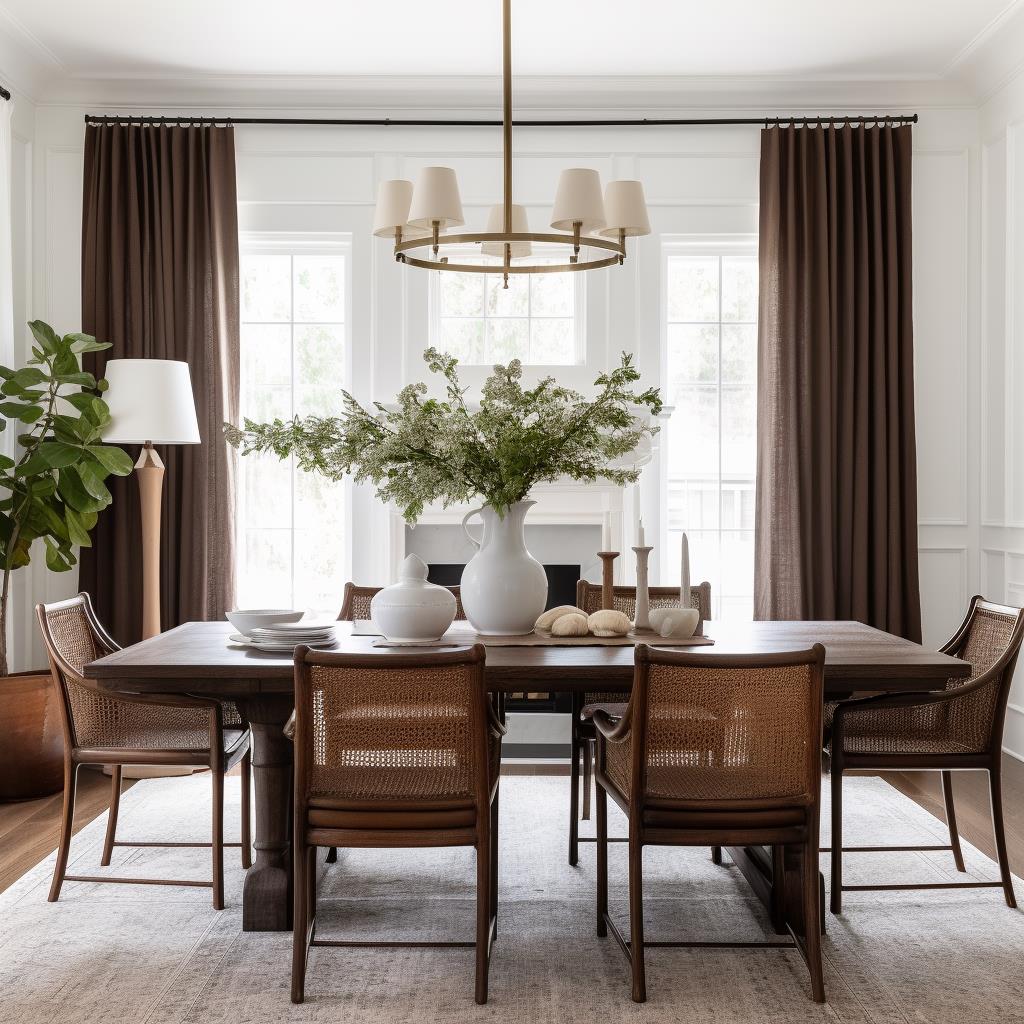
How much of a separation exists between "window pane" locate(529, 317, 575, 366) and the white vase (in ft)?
7.61

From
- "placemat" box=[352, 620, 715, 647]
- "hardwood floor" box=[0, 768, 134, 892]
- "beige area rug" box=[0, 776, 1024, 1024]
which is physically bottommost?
"beige area rug" box=[0, 776, 1024, 1024]

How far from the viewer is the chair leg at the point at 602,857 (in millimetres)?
2564

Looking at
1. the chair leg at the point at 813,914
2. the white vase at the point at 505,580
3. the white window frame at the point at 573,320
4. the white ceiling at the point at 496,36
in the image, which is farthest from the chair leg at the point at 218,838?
the white ceiling at the point at 496,36

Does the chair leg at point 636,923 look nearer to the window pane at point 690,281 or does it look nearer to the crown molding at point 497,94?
the window pane at point 690,281

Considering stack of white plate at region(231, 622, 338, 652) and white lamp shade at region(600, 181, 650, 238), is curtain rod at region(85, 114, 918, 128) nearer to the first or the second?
white lamp shade at region(600, 181, 650, 238)

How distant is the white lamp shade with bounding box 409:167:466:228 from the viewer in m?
2.90

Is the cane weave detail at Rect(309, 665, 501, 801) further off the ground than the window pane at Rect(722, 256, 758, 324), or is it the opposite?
the window pane at Rect(722, 256, 758, 324)

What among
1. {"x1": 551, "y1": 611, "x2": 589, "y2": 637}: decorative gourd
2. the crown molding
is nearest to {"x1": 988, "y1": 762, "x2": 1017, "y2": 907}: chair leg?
{"x1": 551, "y1": 611, "x2": 589, "y2": 637}: decorative gourd

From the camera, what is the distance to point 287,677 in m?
2.51

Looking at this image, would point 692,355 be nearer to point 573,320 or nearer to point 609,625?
point 573,320

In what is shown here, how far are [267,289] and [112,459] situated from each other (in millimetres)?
1452

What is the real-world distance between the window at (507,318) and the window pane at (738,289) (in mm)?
744

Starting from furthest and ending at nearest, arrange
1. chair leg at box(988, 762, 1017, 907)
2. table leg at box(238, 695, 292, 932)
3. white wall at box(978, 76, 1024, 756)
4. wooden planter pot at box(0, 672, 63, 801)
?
white wall at box(978, 76, 1024, 756) < wooden planter pot at box(0, 672, 63, 801) < chair leg at box(988, 762, 1017, 907) < table leg at box(238, 695, 292, 932)

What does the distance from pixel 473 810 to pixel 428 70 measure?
376cm
